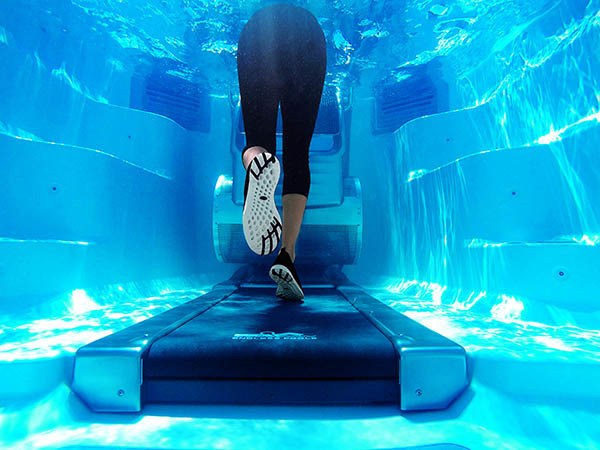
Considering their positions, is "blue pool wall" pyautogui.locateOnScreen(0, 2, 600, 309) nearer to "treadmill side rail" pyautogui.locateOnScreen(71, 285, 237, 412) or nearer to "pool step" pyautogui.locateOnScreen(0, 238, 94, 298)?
"pool step" pyautogui.locateOnScreen(0, 238, 94, 298)

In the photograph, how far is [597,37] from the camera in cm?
213

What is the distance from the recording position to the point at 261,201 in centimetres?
171

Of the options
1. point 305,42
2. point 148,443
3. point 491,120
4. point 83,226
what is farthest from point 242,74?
point 491,120

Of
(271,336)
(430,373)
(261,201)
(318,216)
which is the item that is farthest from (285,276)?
(318,216)

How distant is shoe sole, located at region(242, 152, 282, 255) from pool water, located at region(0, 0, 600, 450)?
72 cm

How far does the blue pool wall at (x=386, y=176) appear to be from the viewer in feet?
6.64

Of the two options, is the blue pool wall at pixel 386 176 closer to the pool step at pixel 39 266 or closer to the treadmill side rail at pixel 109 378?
the pool step at pixel 39 266

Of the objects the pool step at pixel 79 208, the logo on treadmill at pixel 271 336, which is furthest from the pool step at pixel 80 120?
the logo on treadmill at pixel 271 336

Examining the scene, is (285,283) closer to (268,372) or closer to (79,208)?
(268,372)

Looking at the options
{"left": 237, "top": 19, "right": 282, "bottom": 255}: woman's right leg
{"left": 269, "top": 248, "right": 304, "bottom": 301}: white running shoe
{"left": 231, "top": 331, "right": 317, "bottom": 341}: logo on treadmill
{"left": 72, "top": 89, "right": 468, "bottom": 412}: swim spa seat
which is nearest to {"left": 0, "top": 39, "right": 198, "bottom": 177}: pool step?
{"left": 237, "top": 19, "right": 282, "bottom": 255}: woman's right leg

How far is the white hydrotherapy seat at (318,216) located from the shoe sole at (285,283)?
1.20m

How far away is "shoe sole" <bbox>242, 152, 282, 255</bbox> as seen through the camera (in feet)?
5.53

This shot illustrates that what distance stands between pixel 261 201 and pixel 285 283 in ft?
1.48

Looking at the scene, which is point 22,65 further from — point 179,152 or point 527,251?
point 527,251
